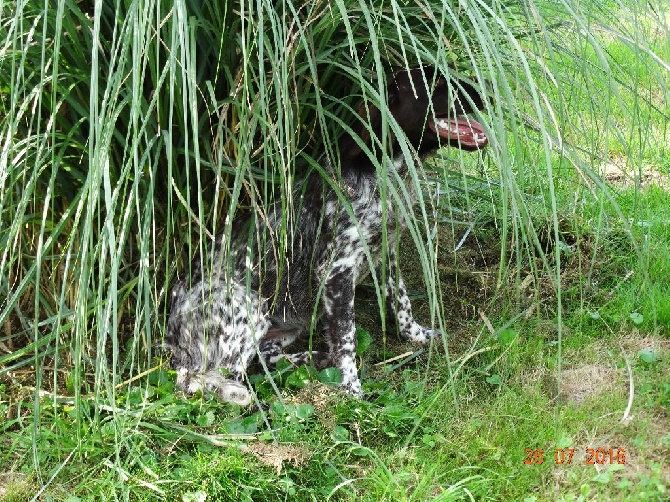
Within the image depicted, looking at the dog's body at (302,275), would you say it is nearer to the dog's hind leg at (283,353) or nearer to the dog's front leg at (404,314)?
the dog's hind leg at (283,353)

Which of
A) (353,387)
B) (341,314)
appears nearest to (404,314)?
(341,314)

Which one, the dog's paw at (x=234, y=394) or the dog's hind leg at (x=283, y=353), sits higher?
the dog's paw at (x=234, y=394)

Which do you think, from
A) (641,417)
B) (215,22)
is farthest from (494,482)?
(215,22)

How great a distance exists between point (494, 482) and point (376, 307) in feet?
4.35

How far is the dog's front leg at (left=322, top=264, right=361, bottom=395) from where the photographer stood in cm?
335
